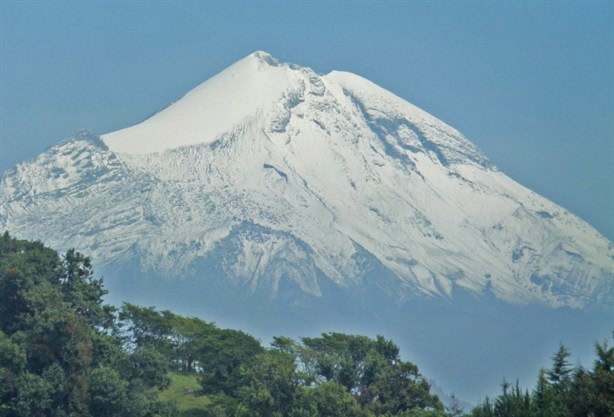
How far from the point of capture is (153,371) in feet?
325

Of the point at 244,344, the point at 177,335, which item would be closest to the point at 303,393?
the point at 244,344

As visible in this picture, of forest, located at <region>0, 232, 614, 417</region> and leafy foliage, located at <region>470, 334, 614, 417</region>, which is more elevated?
forest, located at <region>0, 232, 614, 417</region>

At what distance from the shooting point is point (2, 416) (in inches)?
3494

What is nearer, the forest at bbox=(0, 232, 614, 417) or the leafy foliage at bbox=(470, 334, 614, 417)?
the leafy foliage at bbox=(470, 334, 614, 417)

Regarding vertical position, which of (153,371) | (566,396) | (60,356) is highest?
(153,371)

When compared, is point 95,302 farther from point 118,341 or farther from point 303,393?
point 303,393

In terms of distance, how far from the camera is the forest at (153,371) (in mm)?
89250

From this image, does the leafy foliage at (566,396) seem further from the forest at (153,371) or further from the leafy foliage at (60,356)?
the leafy foliage at (60,356)

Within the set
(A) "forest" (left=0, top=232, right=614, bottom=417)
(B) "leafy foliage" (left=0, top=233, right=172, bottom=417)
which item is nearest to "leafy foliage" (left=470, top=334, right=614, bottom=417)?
(A) "forest" (left=0, top=232, right=614, bottom=417)

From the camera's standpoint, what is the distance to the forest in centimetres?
8925

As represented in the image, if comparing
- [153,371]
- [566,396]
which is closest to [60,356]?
[153,371]

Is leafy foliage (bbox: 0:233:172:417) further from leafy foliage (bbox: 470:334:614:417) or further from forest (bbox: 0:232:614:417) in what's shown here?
leafy foliage (bbox: 470:334:614:417)

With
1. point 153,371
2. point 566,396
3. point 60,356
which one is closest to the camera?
point 566,396

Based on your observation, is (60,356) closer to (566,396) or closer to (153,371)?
(153,371)
